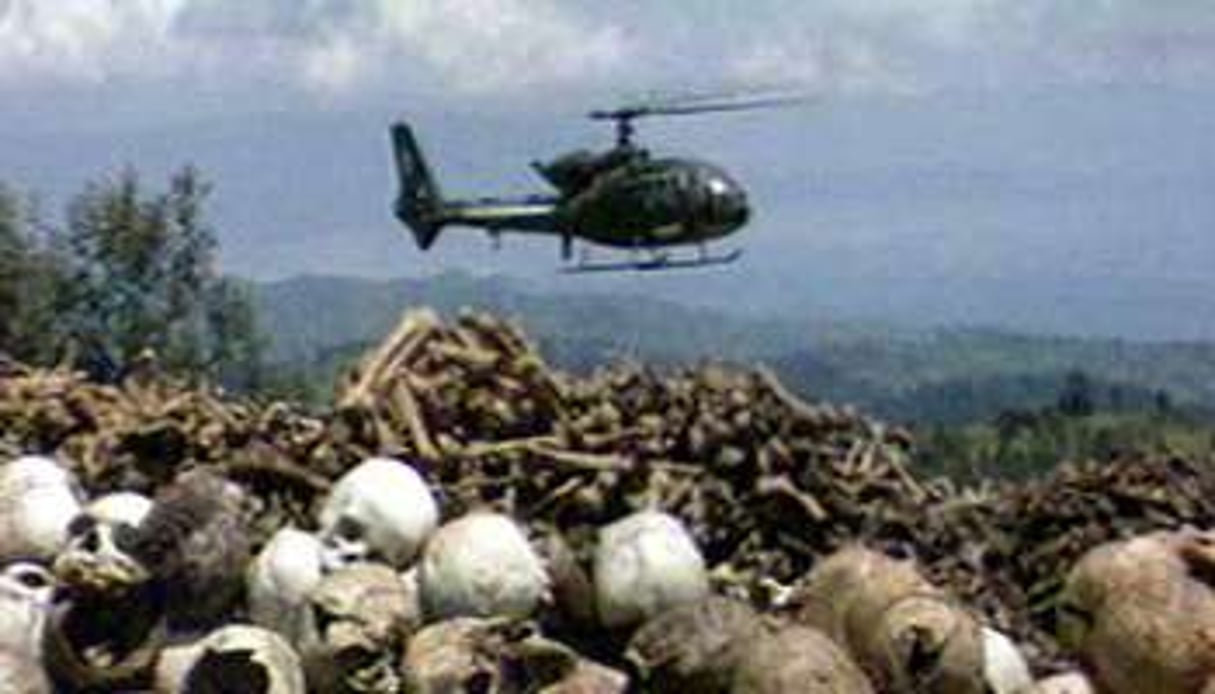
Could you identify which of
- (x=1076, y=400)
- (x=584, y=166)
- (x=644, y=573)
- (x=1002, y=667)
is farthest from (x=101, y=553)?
(x=1076, y=400)

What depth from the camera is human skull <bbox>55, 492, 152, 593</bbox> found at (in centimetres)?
812

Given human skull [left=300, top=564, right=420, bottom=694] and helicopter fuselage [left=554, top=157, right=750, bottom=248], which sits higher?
human skull [left=300, top=564, right=420, bottom=694]

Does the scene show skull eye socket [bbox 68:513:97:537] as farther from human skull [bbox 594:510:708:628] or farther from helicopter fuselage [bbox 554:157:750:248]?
helicopter fuselage [bbox 554:157:750:248]

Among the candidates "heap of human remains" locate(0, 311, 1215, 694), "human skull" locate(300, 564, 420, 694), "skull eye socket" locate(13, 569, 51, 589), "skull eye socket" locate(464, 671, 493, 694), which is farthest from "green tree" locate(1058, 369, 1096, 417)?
"skull eye socket" locate(464, 671, 493, 694)

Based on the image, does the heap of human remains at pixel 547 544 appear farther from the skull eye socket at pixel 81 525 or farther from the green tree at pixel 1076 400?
the green tree at pixel 1076 400

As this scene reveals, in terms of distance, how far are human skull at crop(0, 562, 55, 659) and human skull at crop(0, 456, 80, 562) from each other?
152 millimetres

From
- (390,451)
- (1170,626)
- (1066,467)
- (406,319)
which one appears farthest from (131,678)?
(1066,467)

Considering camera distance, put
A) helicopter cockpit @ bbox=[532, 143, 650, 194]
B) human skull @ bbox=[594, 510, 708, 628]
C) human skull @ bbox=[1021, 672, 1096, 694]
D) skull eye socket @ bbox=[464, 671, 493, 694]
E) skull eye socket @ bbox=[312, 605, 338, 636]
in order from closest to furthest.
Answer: skull eye socket @ bbox=[464, 671, 493, 694] → skull eye socket @ bbox=[312, 605, 338, 636] → human skull @ bbox=[1021, 672, 1096, 694] → human skull @ bbox=[594, 510, 708, 628] → helicopter cockpit @ bbox=[532, 143, 650, 194]


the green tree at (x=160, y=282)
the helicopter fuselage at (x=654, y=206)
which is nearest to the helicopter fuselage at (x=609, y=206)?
the helicopter fuselage at (x=654, y=206)

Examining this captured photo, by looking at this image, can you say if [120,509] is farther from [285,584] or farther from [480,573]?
[480,573]

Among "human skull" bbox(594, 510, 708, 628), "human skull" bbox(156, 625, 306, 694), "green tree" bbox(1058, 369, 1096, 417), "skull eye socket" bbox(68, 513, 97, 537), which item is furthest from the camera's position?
"green tree" bbox(1058, 369, 1096, 417)

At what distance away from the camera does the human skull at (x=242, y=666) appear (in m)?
7.76

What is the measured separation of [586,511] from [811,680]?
58.0 inches

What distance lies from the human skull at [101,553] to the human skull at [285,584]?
1.04ft
